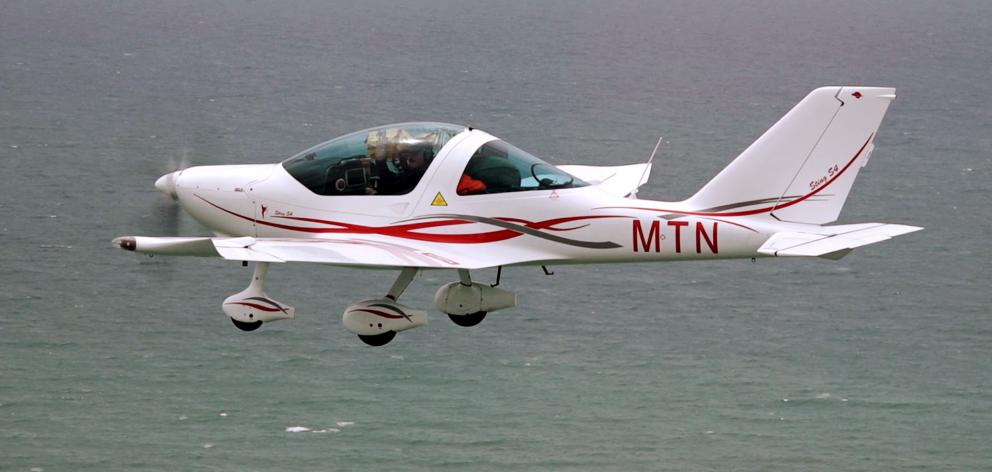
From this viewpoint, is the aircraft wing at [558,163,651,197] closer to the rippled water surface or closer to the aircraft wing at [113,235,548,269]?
the aircraft wing at [113,235,548,269]

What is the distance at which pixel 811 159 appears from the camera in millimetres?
37156

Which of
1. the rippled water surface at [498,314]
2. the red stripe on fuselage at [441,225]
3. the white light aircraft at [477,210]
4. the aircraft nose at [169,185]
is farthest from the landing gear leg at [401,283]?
the rippled water surface at [498,314]

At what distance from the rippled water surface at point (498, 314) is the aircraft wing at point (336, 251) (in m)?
74.8

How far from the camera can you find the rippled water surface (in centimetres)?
12450

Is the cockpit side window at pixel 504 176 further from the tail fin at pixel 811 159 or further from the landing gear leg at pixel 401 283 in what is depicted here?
the tail fin at pixel 811 159

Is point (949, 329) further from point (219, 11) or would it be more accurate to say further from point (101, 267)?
point (219, 11)

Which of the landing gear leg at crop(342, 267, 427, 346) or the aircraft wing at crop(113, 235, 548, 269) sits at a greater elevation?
the aircraft wing at crop(113, 235, 548, 269)

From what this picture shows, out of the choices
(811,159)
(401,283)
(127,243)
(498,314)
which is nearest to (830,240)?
(811,159)

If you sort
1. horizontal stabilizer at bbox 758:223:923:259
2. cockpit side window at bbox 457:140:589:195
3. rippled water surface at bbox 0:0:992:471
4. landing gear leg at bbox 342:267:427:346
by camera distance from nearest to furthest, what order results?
horizontal stabilizer at bbox 758:223:923:259 < cockpit side window at bbox 457:140:589:195 < landing gear leg at bbox 342:267:427:346 < rippled water surface at bbox 0:0:992:471

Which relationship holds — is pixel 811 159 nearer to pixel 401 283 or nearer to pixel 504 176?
pixel 504 176

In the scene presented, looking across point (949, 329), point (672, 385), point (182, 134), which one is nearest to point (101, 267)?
point (182, 134)

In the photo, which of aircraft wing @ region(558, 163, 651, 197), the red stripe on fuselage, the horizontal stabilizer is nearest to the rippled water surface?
aircraft wing @ region(558, 163, 651, 197)

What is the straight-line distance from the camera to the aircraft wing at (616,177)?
1645 inches

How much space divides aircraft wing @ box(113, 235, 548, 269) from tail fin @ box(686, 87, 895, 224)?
4610mm
